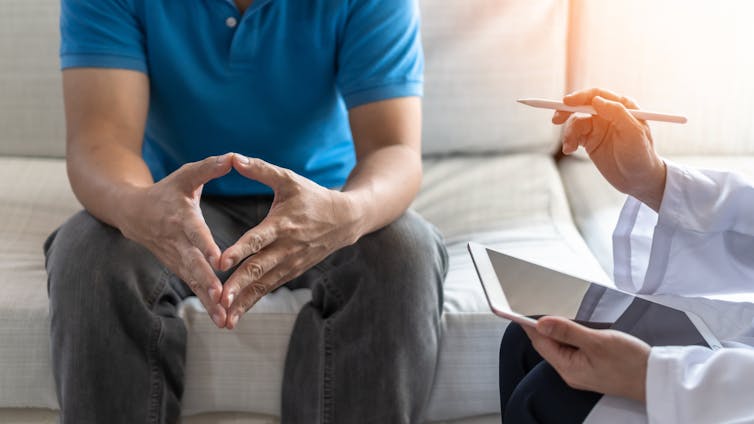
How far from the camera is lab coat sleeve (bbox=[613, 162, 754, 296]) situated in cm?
102

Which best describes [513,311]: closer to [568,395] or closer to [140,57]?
[568,395]

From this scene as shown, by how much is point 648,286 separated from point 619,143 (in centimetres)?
18

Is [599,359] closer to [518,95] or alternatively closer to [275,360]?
[275,360]

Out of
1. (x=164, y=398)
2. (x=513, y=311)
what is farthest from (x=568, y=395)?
(x=164, y=398)

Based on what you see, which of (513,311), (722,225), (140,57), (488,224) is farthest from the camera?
(488,224)

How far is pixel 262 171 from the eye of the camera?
1.03m

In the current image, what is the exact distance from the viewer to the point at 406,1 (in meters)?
1.36

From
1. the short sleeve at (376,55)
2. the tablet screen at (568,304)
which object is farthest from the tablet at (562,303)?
the short sleeve at (376,55)

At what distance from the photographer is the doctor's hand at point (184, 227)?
1016 mm

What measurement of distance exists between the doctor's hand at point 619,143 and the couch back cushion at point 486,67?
0.66 meters

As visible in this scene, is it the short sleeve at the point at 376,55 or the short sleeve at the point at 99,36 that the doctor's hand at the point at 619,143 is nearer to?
the short sleeve at the point at 376,55

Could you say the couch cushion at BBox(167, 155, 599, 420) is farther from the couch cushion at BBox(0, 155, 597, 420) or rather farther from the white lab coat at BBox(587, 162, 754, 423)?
the white lab coat at BBox(587, 162, 754, 423)

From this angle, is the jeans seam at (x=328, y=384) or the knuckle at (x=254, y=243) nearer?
the knuckle at (x=254, y=243)

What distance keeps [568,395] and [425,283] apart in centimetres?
31
